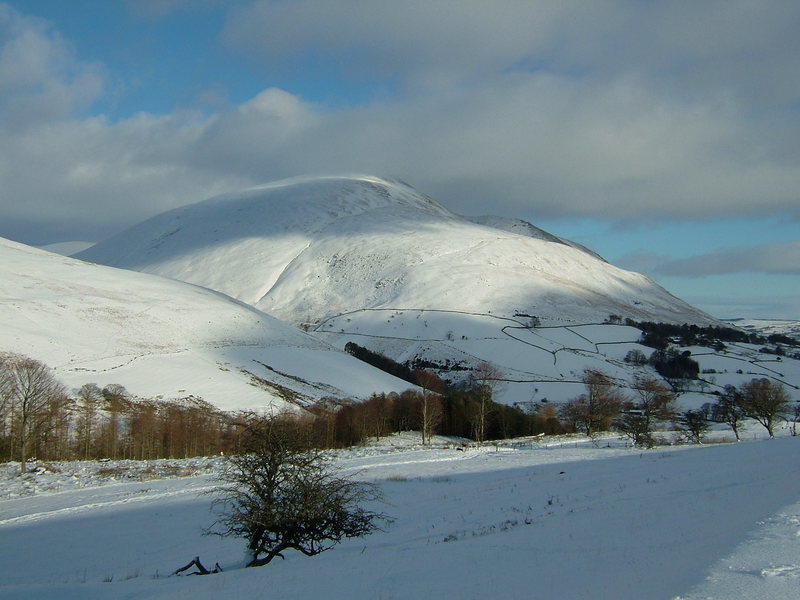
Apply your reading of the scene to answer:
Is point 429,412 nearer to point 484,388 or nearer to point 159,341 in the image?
point 484,388

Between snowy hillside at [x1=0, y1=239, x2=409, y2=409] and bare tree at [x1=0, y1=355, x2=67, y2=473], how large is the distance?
38.9 ft

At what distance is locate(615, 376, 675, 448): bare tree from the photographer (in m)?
56.9

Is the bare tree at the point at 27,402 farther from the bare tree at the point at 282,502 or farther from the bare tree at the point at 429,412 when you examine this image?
the bare tree at the point at 429,412

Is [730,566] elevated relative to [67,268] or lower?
lower

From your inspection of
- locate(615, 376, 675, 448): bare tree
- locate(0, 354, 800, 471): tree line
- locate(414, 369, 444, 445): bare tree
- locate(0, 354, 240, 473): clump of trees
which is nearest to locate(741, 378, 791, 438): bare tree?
locate(0, 354, 800, 471): tree line

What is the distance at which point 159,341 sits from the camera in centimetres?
10581

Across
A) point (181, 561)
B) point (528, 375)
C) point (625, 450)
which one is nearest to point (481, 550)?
point (181, 561)

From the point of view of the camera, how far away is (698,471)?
98.4 feet

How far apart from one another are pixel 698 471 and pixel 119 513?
2731 centimetres

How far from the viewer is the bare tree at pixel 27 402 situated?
168 ft

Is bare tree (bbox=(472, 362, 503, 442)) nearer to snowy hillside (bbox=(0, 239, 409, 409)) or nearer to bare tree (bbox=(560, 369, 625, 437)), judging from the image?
bare tree (bbox=(560, 369, 625, 437))

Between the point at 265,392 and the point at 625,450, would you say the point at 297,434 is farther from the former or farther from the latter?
the point at 265,392

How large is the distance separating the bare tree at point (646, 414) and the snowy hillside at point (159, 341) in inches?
1460

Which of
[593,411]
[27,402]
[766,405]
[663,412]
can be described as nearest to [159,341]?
[27,402]
